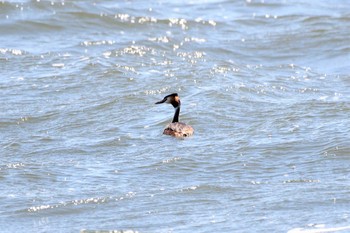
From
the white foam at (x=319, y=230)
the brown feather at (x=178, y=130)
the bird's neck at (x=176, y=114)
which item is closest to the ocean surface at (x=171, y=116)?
the white foam at (x=319, y=230)

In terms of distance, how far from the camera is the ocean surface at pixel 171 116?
10453mm

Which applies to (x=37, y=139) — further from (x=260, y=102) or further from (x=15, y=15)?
(x=15, y=15)

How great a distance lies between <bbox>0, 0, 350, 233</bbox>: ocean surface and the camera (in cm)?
1045

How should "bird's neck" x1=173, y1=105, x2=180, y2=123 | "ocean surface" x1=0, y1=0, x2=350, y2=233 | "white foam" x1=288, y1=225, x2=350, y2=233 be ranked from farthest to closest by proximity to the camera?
"bird's neck" x1=173, y1=105, x2=180, y2=123, "ocean surface" x1=0, y1=0, x2=350, y2=233, "white foam" x1=288, y1=225, x2=350, y2=233

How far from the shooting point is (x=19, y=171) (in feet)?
39.7

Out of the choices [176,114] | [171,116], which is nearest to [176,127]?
[176,114]

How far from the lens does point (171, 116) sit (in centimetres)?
1556

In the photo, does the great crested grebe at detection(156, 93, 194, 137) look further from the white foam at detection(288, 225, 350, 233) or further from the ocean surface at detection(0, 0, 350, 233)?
the white foam at detection(288, 225, 350, 233)

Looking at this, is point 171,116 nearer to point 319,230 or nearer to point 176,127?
point 176,127

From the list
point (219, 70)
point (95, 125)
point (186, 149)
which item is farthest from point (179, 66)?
point (186, 149)

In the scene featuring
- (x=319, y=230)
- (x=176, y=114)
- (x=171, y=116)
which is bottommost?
(x=171, y=116)

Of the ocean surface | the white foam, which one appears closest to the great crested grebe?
the ocean surface

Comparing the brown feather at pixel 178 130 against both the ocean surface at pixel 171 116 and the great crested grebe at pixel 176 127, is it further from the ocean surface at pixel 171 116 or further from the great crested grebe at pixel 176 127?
the ocean surface at pixel 171 116

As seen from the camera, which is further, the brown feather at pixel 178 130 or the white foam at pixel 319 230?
the brown feather at pixel 178 130
